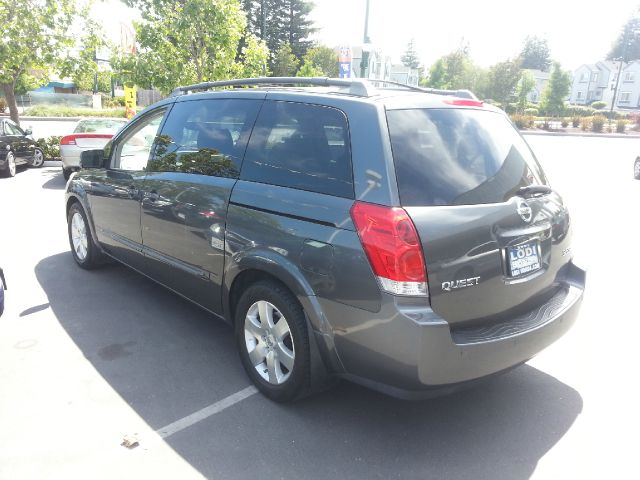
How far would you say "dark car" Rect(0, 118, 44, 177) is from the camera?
11.7 m

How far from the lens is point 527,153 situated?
132 inches

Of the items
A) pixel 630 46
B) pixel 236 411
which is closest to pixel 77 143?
pixel 236 411

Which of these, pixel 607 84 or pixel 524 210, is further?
pixel 607 84

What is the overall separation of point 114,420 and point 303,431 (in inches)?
43.3

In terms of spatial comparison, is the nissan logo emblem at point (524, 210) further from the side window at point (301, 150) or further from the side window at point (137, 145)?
the side window at point (137, 145)

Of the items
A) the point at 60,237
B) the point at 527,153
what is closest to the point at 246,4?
the point at 60,237

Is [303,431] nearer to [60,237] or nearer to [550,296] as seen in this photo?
[550,296]

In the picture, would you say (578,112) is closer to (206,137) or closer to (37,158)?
(37,158)

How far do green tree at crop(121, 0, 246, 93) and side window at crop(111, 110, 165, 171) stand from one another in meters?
8.48

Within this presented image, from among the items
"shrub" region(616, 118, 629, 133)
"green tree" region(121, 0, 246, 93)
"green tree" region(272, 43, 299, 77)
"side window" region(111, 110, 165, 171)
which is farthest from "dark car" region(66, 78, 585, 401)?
"shrub" region(616, 118, 629, 133)

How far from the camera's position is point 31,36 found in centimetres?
1434

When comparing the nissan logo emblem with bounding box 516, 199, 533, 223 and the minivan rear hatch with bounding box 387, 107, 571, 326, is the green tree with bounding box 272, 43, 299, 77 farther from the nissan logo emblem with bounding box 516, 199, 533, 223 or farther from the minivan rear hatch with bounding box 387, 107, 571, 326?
the nissan logo emblem with bounding box 516, 199, 533, 223

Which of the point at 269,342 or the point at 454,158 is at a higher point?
the point at 454,158

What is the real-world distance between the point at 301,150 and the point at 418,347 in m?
1.33
